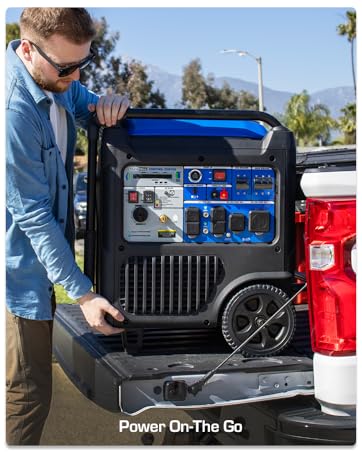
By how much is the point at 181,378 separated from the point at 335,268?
0.65m

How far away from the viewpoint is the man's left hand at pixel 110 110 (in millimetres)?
2861

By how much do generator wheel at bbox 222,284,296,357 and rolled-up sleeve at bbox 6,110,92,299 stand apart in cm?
61

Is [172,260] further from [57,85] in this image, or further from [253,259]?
[57,85]

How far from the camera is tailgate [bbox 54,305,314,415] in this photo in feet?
A: 8.63

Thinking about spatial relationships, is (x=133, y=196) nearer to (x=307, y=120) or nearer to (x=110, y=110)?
(x=110, y=110)

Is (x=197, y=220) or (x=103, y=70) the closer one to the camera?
(x=197, y=220)

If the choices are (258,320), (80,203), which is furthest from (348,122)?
(258,320)

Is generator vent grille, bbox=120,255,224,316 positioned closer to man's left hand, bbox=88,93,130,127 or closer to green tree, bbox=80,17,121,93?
man's left hand, bbox=88,93,130,127

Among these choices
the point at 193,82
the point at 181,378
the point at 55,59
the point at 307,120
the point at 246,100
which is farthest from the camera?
the point at 246,100

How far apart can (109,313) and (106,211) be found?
1.24 ft

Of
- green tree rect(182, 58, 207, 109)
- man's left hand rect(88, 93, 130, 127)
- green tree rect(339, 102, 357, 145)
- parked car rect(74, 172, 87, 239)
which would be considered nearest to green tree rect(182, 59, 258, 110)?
green tree rect(182, 58, 207, 109)

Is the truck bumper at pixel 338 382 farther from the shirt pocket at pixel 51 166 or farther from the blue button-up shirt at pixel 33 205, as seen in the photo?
the shirt pocket at pixel 51 166

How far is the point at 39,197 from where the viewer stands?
2.71 meters
